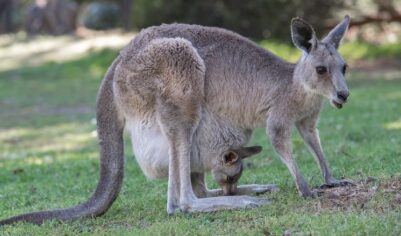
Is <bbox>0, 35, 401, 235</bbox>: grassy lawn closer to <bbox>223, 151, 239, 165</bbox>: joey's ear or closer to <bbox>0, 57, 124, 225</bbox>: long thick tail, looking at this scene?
<bbox>0, 57, 124, 225</bbox>: long thick tail

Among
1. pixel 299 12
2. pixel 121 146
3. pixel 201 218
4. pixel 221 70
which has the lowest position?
pixel 201 218

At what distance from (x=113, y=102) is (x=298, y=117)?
1.41 meters

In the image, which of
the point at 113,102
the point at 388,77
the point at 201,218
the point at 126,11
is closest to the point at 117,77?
the point at 113,102

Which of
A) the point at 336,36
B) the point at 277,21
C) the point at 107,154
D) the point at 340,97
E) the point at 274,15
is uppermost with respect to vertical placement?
the point at 274,15

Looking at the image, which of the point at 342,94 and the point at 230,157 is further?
the point at 230,157

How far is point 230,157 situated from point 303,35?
1068 mm

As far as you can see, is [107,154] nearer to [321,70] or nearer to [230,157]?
[230,157]

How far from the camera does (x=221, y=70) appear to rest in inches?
239

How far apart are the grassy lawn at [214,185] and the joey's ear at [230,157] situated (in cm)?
39

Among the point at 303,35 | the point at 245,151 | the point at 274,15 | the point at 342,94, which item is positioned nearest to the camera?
the point at 342,94

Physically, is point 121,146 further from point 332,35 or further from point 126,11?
point 126,11

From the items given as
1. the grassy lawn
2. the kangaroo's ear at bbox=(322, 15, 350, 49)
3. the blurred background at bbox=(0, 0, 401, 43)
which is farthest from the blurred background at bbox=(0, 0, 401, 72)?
the kangaroo's ear at bbox=(322, 15, 350, 49)

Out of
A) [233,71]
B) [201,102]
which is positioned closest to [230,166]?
[201,102]

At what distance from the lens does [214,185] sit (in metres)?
7.09
